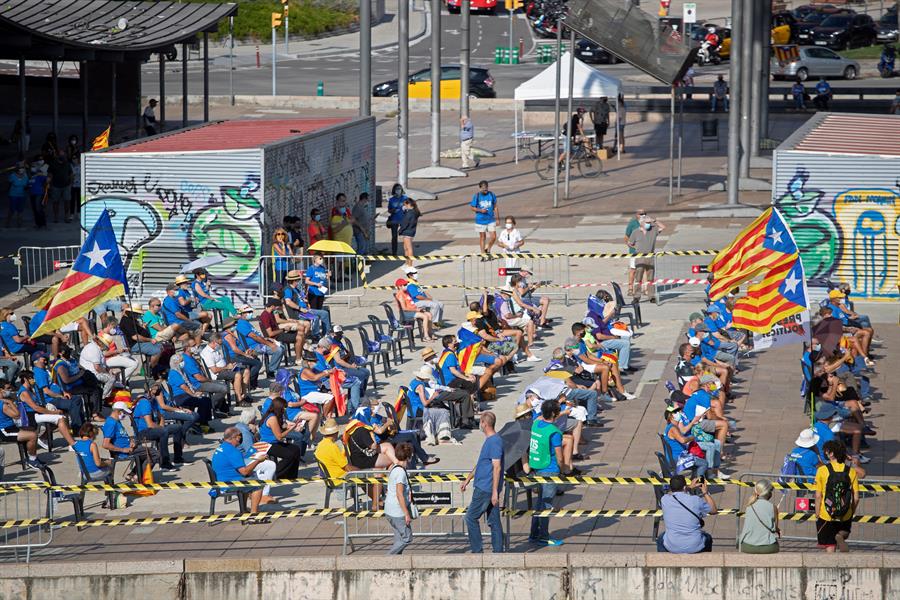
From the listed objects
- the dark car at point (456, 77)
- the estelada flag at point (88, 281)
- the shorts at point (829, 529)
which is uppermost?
the dark car at point (456, 77)

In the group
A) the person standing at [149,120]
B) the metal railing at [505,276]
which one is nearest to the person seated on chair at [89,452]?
the metal railing at [505,276]

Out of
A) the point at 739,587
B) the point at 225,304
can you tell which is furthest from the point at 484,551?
the point at 225,304

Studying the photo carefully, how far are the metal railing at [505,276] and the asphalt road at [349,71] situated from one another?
28.1 meters

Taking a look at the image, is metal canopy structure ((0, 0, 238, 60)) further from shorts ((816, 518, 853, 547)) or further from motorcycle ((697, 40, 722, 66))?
shorts ((816, 518, 853, 547))

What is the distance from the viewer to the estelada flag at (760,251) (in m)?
17.4

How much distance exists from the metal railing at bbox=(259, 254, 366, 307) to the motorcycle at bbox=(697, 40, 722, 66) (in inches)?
1526

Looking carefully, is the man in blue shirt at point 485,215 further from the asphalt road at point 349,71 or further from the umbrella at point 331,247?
the asphalt road at point 349,71

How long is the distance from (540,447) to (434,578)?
2694 mm

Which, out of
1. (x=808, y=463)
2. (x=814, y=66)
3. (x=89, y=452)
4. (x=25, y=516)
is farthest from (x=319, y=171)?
(x=814, y=66)

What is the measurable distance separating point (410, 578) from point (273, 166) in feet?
46.3

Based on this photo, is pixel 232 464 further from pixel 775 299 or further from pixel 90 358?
pixel 775 299

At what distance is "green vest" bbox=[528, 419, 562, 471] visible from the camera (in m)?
16.3

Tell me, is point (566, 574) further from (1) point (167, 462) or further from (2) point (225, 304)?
(2) point (225, 304)

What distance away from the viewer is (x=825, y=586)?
45.0 ft
